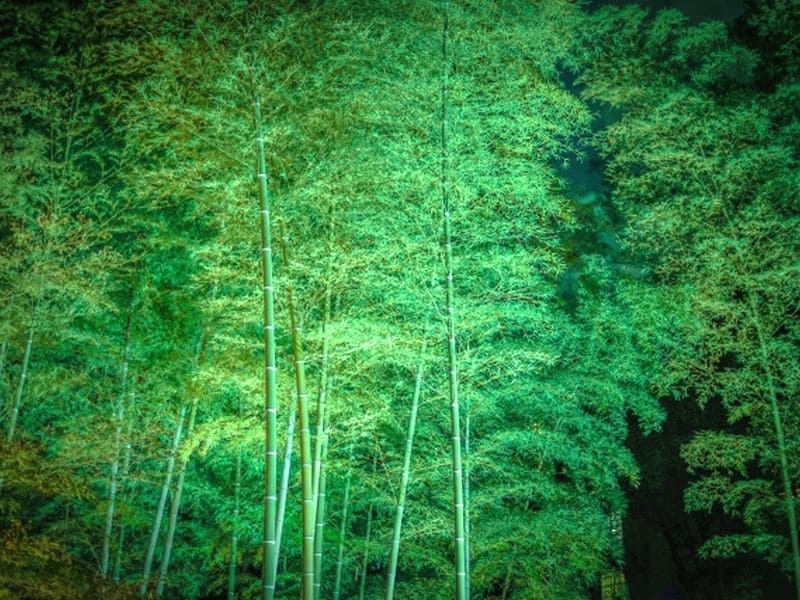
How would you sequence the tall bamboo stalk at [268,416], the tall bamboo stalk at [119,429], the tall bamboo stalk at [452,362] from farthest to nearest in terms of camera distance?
1. the tall bamboo stalk at [119,429]
2. the tall bamboo stalk at [452,362]
3. the tall bamboo stalk at [268,416]

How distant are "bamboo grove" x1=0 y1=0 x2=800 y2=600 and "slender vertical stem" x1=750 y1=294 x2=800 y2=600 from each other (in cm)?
3

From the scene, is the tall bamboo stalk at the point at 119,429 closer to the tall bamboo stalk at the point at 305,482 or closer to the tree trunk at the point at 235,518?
the tree trunk at the point at 235,518

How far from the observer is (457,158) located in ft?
16.9

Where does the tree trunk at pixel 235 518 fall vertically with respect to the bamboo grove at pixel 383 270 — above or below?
below

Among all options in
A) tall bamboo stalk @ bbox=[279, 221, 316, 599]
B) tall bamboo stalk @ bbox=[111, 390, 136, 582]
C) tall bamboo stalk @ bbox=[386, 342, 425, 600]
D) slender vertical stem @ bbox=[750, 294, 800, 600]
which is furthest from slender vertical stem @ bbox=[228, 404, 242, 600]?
slender vertical stem @ bbox=[750, 294, 800, 600]

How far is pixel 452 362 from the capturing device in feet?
15.9

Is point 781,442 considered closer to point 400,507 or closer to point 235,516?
point 400,507

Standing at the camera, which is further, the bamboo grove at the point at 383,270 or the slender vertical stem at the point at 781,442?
the slender vertical stem at the point at 781,442

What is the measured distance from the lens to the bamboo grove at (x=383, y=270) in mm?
4926

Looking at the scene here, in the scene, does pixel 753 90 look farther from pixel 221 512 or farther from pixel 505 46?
pixel 221 512

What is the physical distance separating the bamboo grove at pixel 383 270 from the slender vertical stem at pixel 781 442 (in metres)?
0.03

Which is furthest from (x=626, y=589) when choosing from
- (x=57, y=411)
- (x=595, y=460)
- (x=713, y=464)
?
(x=57, y=411)

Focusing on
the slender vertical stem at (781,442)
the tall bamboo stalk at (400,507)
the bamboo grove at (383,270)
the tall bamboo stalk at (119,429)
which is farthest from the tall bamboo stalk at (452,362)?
the tall bamboo stalk at (119,429)

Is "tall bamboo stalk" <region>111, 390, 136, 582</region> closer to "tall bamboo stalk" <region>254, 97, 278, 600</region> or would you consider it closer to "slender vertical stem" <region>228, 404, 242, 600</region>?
"slender vertical stem" <region>228, 404, 242, 600</region>
